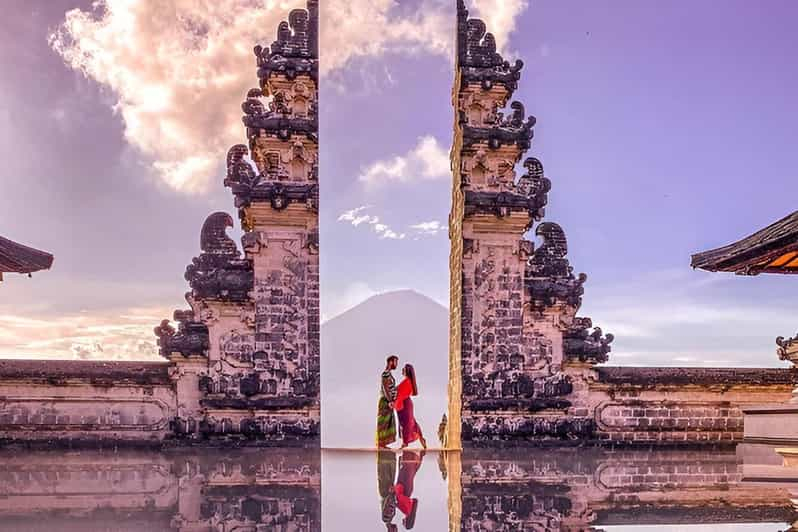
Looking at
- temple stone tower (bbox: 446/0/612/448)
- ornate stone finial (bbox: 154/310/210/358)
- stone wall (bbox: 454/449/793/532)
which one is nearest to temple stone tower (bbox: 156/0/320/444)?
ornate stone finial (bbox: 154/310/210/358)

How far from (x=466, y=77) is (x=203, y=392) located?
735 centimetres

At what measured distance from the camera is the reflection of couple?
23.8ft

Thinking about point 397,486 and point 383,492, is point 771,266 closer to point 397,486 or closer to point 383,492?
point 397,486

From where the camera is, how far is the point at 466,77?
15.5 m

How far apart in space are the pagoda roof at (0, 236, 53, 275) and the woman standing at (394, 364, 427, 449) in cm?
619

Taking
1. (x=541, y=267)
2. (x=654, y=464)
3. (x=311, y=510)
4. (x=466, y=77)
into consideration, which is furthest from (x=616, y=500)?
(x=466, y=77)

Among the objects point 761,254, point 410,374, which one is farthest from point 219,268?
point 761,254

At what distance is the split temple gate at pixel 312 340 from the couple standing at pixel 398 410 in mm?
815

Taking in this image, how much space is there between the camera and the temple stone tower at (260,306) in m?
14.3

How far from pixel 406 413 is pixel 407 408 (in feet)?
0.29

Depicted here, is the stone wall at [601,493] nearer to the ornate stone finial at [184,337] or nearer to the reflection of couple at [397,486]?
the reflection of couple at [397,486]

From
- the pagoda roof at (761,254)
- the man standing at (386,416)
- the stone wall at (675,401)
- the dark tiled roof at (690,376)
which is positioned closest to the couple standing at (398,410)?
the man standing at (386,416)

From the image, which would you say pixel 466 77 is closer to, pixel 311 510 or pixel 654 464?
pixel 654 464

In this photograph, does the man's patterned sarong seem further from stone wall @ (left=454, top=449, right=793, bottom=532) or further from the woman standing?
stone wall @ (left=454, top=449, right=793, bottom=532)
